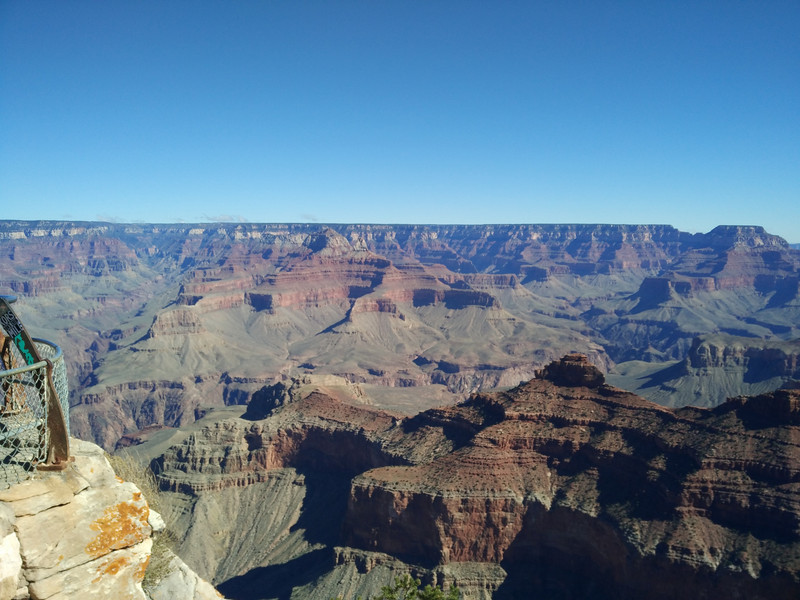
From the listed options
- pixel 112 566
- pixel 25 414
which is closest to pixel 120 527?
pixel 112 566

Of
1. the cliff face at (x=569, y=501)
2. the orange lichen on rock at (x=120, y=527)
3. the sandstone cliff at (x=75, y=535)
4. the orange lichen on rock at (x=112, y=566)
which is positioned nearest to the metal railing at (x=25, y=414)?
the sandstone cliff at (x=75, y=535)

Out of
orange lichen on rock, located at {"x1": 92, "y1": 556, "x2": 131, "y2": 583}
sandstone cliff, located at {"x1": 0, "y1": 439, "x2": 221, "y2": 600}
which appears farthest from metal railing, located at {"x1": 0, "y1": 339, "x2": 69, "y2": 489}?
orange lichen on rock, located at {"x1": 92, "y1": 556, "x2": 131, "y2": 583}

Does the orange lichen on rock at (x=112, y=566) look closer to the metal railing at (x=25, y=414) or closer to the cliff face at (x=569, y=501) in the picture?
the metal railing at (x=25, y=414)

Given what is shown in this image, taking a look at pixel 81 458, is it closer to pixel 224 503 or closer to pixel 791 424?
pixel 791 424

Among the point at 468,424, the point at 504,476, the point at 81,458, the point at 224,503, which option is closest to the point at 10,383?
the point at 81,458

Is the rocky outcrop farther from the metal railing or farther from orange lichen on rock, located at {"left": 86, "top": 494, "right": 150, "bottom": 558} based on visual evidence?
the metal railing

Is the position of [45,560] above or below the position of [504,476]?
above
